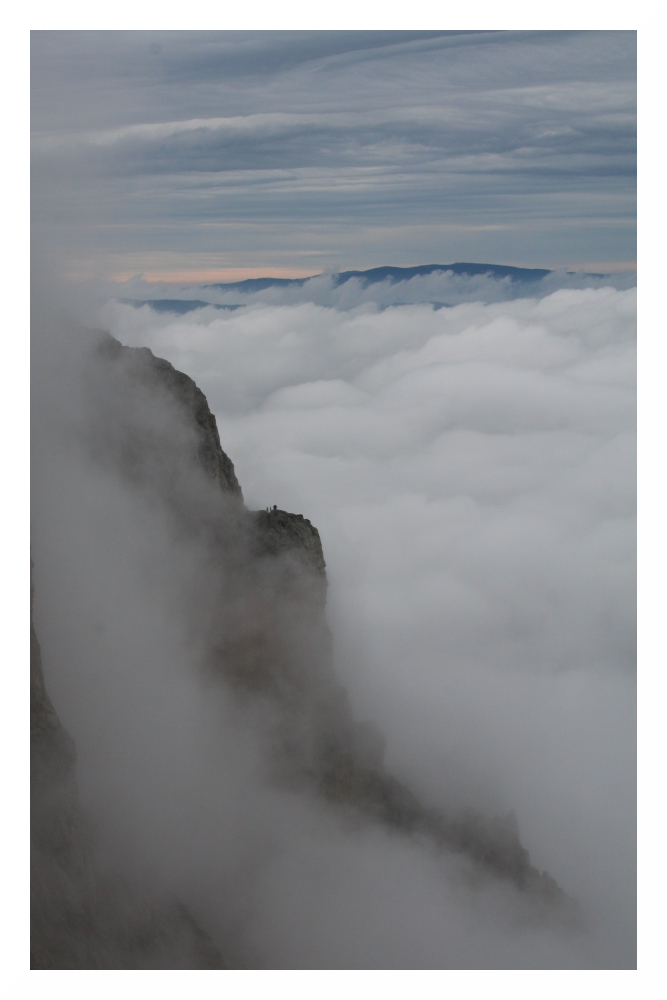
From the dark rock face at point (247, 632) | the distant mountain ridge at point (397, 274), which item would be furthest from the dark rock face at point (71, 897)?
the distant mountain ridge at point (397, 274)

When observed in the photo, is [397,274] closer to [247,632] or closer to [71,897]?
[247,632]

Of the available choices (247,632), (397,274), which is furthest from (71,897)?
(397,274)

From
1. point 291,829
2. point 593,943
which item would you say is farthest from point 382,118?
point 593,943

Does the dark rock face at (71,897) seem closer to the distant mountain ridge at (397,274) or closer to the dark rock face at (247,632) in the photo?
the dark rock face at (247,632)

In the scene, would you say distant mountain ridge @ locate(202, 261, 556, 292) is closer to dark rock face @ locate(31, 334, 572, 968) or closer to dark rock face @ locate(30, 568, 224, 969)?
dark rock face @ locate(31, 334, 572, 968)

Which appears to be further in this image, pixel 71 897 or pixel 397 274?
pixel 397 274

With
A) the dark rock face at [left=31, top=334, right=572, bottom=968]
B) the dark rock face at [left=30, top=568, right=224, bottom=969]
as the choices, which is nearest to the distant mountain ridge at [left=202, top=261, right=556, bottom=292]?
the dark rock face at [left=31, top=334, right=572, bottom=968]

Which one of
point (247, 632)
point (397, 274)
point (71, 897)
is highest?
point (397, 274)

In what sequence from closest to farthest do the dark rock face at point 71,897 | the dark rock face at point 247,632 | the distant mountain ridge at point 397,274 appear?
1. the dark rock face at point 71,897
2. the dark rock face at point 247,632
3. the distant mountain ridge at point 397,274

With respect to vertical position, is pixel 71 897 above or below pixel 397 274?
below
